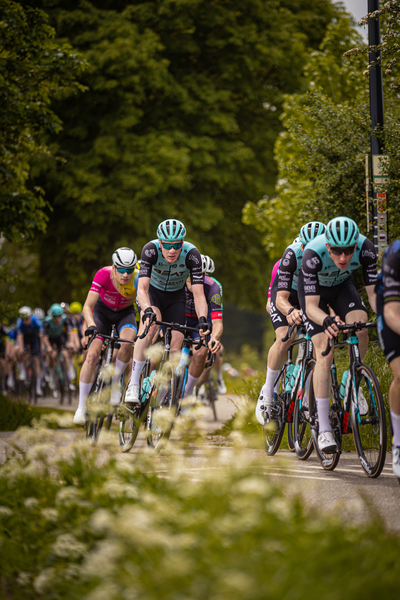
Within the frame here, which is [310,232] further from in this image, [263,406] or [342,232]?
[263,406]

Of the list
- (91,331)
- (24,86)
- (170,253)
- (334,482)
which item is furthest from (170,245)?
(24,86)

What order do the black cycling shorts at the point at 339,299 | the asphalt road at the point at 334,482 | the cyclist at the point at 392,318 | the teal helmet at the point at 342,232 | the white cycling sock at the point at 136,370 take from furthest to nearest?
the white cycling sock at the point at 136,370
the black cycling shorts at the point at 339,299
the teal helmet at the point at 342,232
the cyclist at the point at 392,318
the asphalt road at the point at 334,482

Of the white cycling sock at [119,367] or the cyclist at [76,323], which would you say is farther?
the cyclist at [76,323]

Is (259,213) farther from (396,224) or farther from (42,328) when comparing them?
(396,224)

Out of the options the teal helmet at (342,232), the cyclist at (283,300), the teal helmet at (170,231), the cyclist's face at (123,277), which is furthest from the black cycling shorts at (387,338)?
the cyclist's face at (123,277)

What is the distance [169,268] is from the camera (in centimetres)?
799

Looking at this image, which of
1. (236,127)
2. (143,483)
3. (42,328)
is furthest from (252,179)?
(143,483)

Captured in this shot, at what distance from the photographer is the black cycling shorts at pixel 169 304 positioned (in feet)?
27.0

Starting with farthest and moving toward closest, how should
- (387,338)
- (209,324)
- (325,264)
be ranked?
(209,324)
(325,264)
(387,338)

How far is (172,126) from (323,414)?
1753 centimetres

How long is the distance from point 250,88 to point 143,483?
856 inches

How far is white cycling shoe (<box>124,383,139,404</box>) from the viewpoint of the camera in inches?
298

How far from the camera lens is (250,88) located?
78.9 ft

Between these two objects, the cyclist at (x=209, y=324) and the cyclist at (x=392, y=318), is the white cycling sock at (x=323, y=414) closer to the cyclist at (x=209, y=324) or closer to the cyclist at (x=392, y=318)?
the cyclist at (x=392, y=318)
